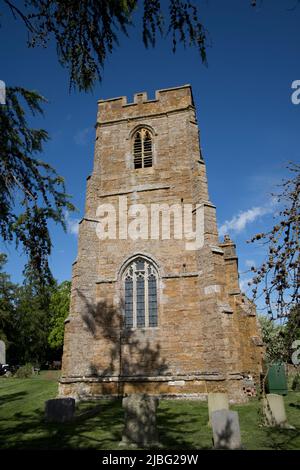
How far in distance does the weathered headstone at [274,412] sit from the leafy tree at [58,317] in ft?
113

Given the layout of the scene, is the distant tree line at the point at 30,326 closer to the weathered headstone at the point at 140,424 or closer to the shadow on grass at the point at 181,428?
the shadow on grass at the point at 181,428

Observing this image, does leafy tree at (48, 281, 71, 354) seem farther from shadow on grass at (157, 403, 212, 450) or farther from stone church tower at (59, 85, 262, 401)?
shadow on grass at (157, 403, 212, 450)

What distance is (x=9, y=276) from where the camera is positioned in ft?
137

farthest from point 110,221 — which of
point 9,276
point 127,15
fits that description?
point 9,276

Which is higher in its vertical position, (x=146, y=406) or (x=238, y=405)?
(x=146, y=406)

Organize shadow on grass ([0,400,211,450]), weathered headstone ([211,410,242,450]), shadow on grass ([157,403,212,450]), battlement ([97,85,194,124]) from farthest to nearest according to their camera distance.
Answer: battlement ([97,85,194,124]) < shadow on grass ([0,400,211,450]) < shadow on grass ([157,403,212,450]) < weathered headstone ([211,410,242,450])

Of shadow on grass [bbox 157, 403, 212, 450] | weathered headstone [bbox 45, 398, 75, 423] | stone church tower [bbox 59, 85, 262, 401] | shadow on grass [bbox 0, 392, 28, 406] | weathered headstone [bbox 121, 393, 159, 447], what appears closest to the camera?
shadow on grass [bbox 157, 403, 212, 450]

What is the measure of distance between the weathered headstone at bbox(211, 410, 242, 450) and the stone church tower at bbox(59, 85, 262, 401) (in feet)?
19.1

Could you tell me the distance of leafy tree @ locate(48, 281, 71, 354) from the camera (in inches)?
1619

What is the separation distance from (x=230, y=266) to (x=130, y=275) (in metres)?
4.98

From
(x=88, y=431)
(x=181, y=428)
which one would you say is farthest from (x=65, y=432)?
(x=181, y=428)

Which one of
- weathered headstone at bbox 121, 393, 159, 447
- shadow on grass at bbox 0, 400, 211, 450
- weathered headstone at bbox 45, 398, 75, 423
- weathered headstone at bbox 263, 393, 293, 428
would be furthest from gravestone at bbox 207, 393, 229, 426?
weathered headstone at bbox 45, 398, 75, 423

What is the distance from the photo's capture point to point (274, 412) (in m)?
8.40

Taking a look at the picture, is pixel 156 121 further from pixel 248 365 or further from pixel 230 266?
pixel 248 365
